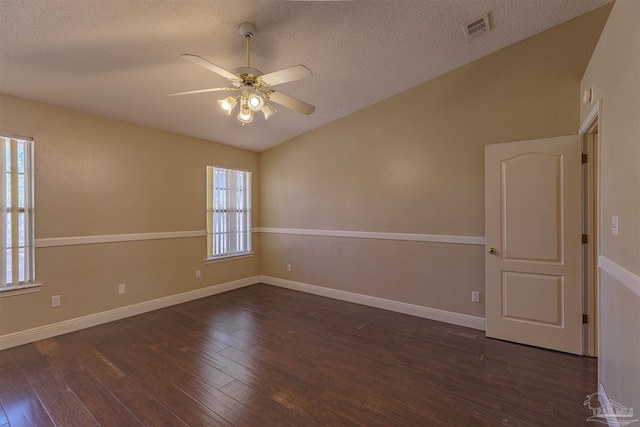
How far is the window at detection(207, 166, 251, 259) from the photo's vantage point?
4.74m

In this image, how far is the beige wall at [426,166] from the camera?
9.52 feet

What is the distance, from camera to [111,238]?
355cm

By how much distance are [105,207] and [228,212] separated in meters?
1.82

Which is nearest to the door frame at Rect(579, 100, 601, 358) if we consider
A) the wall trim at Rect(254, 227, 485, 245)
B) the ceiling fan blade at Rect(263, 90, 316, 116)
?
the wall trim at Rect(254, 227, 485, 245)

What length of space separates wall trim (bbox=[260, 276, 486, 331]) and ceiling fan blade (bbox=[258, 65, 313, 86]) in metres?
3.06

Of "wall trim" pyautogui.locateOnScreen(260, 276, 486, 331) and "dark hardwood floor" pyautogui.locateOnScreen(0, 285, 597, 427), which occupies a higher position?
"wall trim" pyautogui.locateOnScreen(260, 276, 486, 331)

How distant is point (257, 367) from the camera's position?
2.48m

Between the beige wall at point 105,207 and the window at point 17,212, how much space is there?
8 cm

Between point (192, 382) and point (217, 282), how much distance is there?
8.48 ft

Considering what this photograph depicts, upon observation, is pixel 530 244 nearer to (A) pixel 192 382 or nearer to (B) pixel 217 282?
(A) pixel 192 382

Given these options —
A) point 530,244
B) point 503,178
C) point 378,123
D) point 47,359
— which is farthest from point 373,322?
point 47,359

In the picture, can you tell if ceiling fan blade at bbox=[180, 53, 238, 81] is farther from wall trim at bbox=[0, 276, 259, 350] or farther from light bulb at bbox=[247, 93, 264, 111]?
wall trim at bbox=[0, 276, 259, 350]

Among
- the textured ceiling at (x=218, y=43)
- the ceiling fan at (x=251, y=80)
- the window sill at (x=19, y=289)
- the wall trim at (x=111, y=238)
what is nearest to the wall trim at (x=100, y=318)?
the window sill at (x=19, y=289)

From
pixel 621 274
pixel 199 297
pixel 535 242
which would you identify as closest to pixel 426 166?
pixel 535 242
